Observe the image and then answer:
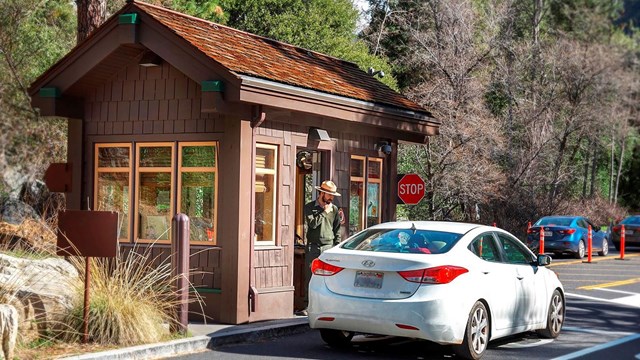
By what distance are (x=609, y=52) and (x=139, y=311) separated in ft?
108

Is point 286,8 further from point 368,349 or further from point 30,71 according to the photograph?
point 368,349

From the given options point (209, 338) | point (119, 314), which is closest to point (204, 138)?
point (209, 338)

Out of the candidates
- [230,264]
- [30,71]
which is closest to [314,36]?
[30,71]

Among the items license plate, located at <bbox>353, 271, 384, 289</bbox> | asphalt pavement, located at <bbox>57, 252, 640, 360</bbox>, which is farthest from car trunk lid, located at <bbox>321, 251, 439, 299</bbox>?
asphalt pavement, located at <bbox>57, 252, 640, 360</bbox>

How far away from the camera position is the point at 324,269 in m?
10.1

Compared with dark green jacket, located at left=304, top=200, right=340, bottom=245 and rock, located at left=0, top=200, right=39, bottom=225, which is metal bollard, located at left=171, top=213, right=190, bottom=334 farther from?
rock, located at left=0, top=200, right=39, bottom=225

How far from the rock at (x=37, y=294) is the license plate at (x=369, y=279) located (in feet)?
10.3

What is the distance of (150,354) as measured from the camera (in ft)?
30.7

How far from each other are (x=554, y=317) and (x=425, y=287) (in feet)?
10.3

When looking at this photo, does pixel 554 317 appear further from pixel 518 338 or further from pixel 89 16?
pixel 89 16

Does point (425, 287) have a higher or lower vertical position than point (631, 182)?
lower

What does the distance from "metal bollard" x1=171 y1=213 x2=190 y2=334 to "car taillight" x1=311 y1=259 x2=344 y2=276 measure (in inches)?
58.6

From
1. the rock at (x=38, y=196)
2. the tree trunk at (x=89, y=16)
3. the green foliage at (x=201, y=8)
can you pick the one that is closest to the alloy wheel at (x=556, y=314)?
the tree trunk at (x=89, y=16)

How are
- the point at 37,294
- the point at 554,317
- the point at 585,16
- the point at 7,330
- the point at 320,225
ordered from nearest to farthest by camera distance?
the point at 7,330
the point at 37,294
the point at 554,317
the point at 320,225
the point at 585,16
